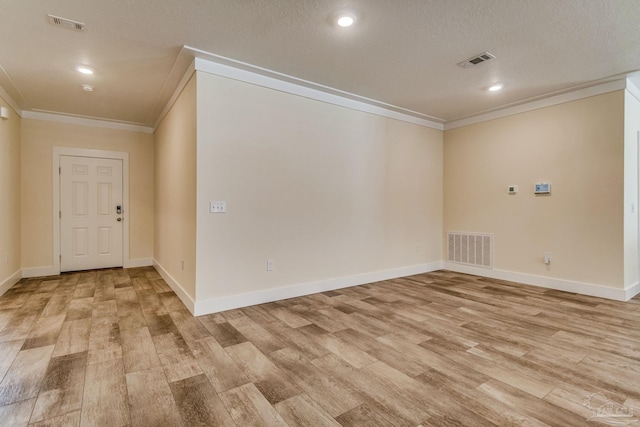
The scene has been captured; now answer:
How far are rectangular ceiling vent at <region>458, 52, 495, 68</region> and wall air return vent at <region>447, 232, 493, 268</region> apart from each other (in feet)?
9.21

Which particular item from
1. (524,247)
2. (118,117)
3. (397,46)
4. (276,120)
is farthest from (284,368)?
(118,117)

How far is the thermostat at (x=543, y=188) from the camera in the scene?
4328 mm

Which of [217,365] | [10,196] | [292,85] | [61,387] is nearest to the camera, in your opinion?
[61,387]

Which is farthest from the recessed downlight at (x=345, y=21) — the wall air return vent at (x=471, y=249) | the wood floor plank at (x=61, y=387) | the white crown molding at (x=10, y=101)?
the white crown molding at (x=10, y=101)

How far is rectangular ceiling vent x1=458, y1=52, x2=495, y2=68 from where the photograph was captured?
3119 mm

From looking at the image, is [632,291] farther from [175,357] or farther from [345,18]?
[175,357]

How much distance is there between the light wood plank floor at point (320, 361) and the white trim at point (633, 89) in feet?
8.46

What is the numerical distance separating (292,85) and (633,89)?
13.9 feet

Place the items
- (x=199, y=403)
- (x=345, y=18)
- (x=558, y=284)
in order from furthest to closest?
(x=558, y=284), (x=345, y=18), (x=199, y=403)

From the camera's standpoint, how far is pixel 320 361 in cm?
228

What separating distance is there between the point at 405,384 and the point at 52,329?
10.3 ft

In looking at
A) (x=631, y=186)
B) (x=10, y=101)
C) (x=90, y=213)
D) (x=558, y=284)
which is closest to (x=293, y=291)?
(x=558, y=284)

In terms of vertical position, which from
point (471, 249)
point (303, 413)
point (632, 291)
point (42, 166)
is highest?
point (42, 166)

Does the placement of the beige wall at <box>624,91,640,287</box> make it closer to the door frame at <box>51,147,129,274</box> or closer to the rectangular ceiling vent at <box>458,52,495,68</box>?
the rectangular ceiling vent at <box>458,52,495,68</box>
